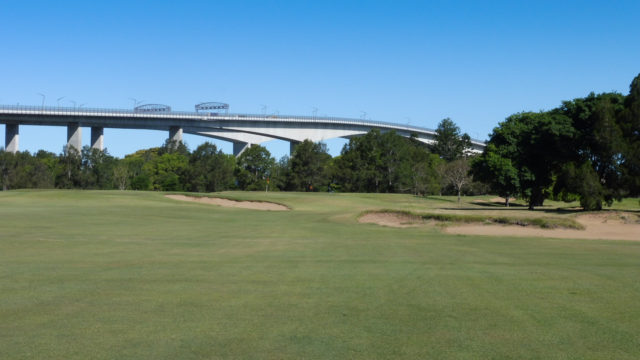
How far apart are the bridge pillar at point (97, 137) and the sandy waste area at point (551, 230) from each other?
95635 millimetres

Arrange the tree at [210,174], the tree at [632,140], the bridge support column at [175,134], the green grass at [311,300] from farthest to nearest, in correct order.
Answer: the bridge support column at [175,134], the tree at [210,174], the tree at [632,140], the green grass at [311,300]

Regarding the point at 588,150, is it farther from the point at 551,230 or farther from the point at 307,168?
the point at 307,168

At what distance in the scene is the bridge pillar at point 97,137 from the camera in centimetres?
11656

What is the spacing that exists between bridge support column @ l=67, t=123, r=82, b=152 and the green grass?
315 ft

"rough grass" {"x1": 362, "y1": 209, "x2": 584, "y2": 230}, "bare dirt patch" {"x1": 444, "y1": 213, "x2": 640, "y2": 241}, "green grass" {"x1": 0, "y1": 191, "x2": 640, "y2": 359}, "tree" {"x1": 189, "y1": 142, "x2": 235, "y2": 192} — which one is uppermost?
"tree" {"x1": 189, "y1": 142, "x2": 235, "y2": 192}

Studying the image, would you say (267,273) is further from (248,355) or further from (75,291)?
(248,355)

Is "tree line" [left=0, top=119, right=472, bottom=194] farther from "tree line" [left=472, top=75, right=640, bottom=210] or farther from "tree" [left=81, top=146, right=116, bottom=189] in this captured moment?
"tree line" [left=472, top=75, right=640, bottom=210]

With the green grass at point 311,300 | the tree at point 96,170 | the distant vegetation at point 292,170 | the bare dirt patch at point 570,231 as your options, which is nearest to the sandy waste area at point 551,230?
the bare dirt patch at point 570,231

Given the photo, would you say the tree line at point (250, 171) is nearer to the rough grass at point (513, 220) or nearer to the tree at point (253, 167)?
the tree at point (253, 167)

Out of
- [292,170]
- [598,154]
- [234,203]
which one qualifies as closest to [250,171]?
[292,170]

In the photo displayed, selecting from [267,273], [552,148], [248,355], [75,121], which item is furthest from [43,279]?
[75,121]

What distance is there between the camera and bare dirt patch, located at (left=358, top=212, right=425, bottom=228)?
33.4m

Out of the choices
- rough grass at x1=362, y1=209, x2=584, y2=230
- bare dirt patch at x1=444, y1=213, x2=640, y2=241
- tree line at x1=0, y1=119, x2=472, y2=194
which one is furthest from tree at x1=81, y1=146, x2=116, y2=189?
bare dirt patch at x1=444, y1=213, x2=640, y2=241

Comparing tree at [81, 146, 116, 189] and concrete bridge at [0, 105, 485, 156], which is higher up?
concrete bridge at [0, 105, 485, 156]
